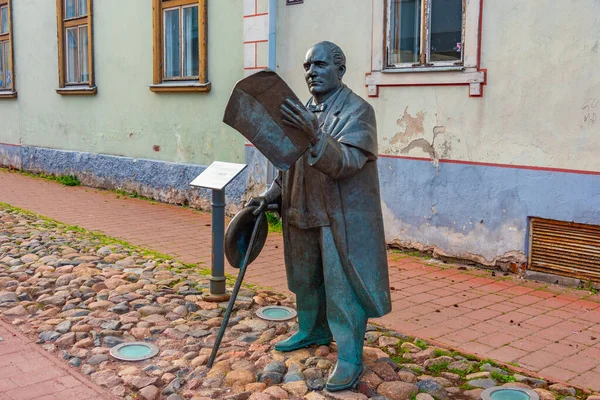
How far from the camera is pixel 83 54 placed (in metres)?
12.4

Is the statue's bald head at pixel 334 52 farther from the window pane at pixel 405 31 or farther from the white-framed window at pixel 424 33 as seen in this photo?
the window pane at pixel 405 31

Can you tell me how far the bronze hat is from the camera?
3.97m

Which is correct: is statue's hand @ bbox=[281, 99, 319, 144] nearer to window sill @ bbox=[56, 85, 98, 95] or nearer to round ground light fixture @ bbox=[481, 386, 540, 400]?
round ground light fixture @ bbox=[481, 386, 540, 400]

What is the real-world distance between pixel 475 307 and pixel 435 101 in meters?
2.31

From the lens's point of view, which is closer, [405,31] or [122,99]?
[405,31]

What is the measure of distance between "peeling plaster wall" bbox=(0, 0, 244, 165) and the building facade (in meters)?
0.04

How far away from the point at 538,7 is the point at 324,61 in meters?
3.36

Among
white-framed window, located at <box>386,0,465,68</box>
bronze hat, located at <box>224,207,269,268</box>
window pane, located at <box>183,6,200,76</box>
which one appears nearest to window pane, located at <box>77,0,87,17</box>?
window pane, located at <box>183,6,200,76</box>

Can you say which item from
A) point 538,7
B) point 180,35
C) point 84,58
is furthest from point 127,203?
point 538,7

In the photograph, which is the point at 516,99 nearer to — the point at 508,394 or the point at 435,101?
the point at 435,101

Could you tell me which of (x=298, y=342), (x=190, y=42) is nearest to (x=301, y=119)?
(x=298, y=342)

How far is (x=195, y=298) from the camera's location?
5.38m

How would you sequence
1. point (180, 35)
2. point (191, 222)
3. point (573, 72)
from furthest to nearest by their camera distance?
point (180, 35) → point (191, 222) → point (573, 72)

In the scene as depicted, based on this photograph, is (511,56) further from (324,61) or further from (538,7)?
(324,61)
